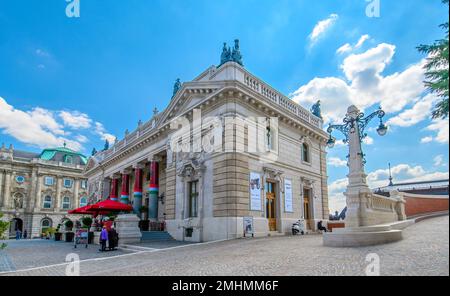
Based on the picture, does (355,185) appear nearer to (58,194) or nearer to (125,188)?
(125,188)

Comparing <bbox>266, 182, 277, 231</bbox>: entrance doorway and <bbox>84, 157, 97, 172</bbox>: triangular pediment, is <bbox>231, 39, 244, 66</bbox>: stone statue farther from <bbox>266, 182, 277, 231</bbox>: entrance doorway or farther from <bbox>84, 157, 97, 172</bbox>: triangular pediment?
<bbox>84, 157, 97, 172</bbox>: triangular pediment

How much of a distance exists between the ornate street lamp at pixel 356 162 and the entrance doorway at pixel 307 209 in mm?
11061

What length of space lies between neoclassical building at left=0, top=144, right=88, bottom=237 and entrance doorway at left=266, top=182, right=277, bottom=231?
187ft

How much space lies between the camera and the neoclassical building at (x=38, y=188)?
193 ft

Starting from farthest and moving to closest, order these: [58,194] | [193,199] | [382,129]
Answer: [58,194] < [193,199] < [382,129]

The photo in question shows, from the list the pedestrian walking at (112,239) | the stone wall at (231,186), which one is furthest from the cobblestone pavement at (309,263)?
the stone wall at (231,186)

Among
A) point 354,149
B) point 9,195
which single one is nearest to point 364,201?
point 354,149

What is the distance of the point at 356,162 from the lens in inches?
513

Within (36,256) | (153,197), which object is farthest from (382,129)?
(153,197)

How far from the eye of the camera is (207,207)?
18.5m

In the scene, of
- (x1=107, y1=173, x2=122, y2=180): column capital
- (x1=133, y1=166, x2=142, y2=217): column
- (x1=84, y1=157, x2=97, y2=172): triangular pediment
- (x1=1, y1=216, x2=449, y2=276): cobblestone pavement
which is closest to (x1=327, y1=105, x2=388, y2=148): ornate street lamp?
(x1=1, y1=216, x2=449, y2=276): cobblestone pavement

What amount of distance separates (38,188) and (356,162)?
66.1 metres

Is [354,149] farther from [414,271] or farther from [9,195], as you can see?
[9,195]

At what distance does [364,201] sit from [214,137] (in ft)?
31.7
